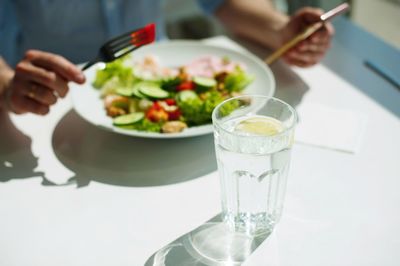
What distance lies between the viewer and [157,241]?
0.68m

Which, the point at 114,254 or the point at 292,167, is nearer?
the point at 114,254

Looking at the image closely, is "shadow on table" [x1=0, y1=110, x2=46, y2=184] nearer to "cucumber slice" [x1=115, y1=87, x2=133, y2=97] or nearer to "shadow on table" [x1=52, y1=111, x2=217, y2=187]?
"shadow on table" [x1=52, y1=111, x2=217, y2=187]

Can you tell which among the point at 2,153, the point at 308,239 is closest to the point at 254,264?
the point at 308,239

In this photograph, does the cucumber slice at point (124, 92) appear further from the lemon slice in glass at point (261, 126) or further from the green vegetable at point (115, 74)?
the lemon slice in glass at point (261, 126)

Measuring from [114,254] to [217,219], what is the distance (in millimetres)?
159

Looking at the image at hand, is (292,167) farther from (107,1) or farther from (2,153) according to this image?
(107,1)

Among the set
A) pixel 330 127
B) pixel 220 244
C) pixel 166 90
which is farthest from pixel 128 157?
pixel 330 127

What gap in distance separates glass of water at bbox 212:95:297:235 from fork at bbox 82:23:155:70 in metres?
0.28

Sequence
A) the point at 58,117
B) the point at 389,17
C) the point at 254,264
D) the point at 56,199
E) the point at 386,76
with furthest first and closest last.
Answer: the point at 389,17 < the point at 386,76 < the point at 58,117 < the point at 56,199 < the point at 254,264

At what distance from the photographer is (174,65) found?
1.13 metres

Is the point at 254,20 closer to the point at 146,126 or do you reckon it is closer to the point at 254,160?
the point at 146,126

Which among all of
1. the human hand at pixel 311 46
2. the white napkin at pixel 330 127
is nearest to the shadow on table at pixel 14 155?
the white napkin at pixel 330 127

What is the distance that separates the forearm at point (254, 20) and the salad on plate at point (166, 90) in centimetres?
23

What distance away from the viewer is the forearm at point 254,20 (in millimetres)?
1273
